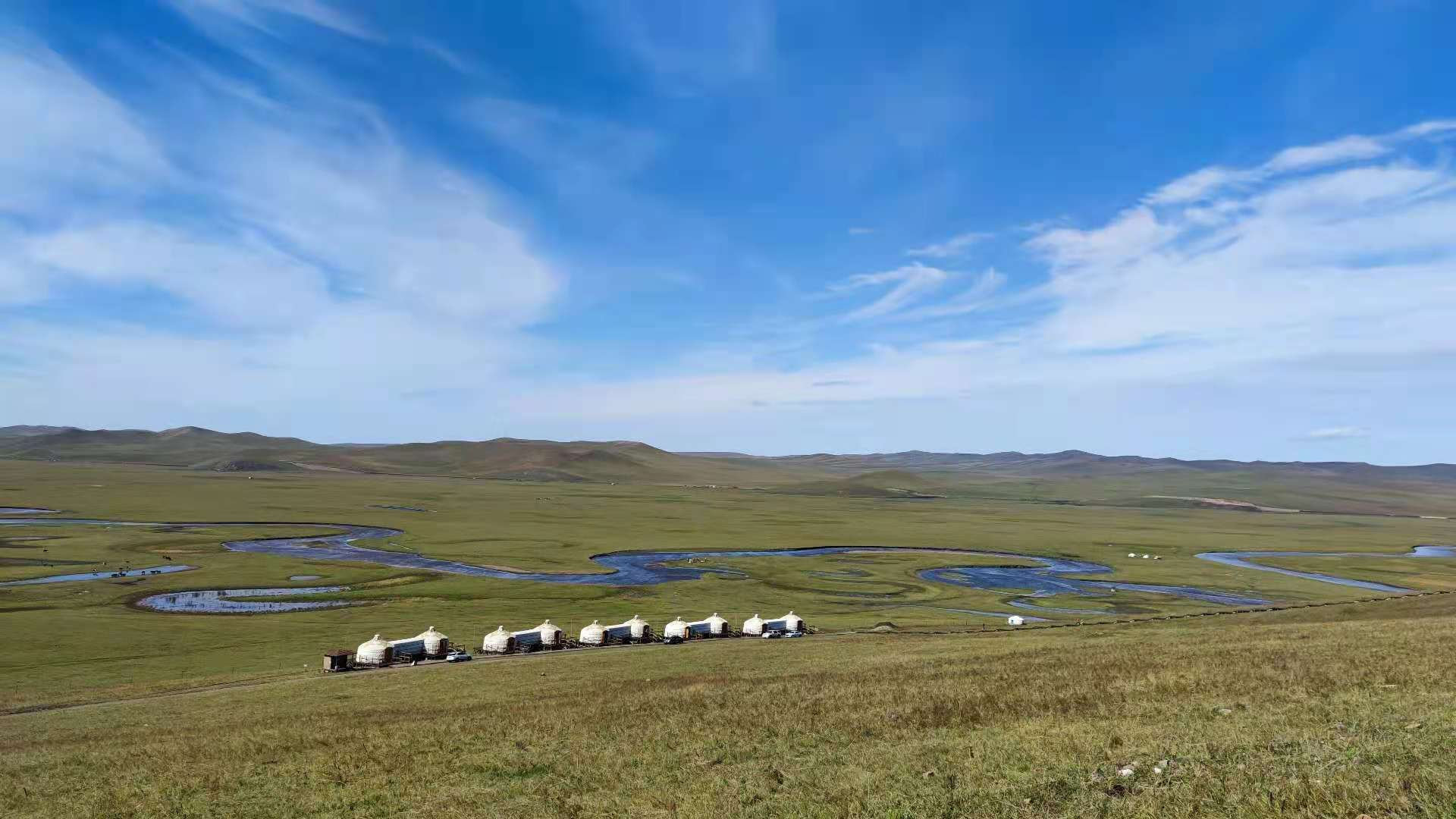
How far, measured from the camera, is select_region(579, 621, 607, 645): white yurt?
57.7m

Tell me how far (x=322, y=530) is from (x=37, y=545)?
44382mm

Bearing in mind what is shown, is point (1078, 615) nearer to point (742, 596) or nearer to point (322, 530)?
point (742, 596)

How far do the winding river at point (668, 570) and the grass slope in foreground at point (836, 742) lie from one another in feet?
167

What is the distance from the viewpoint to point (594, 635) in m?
57.8

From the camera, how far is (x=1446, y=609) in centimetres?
4872

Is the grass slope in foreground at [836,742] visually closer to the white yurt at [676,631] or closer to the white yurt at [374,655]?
the white yurt at [374,655]

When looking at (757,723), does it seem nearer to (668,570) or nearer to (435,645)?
(435,645)

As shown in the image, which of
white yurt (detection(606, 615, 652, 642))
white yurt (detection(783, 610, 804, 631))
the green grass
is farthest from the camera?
white yurt (detection(783, 610, 804, 631))

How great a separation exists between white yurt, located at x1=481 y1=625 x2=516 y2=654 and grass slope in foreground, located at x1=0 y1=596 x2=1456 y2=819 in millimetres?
16571

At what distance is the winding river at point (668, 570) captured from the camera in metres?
87.1

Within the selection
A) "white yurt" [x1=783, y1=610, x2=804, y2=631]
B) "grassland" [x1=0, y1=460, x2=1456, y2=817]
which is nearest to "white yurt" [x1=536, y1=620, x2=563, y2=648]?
"grassland" [x1=0, y1=460, x2=1456, y2=817]

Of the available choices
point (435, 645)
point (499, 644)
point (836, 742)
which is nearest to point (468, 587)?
point (499, 644)

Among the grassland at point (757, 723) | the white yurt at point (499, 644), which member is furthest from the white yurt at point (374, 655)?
the white yurt at point (499, 644)

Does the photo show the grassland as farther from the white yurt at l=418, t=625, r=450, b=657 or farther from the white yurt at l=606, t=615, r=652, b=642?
the white yurt at l=606, t=615, r=652, b=642
